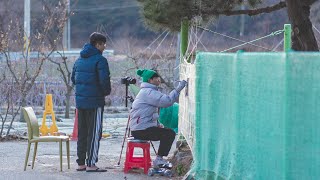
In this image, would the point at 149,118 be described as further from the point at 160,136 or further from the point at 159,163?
the point at 159,163

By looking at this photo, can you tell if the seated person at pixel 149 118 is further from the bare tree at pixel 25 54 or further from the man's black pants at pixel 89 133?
the bare tree at pixel 25 54

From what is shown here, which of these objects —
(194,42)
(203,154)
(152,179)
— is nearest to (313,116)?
(203,154)

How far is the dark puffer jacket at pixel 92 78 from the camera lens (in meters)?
11.4

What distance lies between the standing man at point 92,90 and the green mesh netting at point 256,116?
168 cm

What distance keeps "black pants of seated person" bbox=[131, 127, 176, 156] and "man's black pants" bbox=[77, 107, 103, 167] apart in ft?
1.92

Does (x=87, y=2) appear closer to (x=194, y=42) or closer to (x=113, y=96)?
(x=113, y=96)

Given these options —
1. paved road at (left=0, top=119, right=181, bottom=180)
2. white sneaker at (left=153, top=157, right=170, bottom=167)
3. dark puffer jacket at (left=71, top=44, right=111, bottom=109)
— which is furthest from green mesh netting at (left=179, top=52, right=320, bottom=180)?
paved road at (left=0, top=119, right=181, bottom=180)

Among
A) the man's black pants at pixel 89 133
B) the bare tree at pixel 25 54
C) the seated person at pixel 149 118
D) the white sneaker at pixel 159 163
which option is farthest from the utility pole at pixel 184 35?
the bare tree at pixel 25 54

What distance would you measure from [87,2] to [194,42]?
4699cm

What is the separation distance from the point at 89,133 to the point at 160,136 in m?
1.07

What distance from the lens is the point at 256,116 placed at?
24.7 ft

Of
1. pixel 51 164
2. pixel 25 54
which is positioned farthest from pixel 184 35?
pixel 25 54

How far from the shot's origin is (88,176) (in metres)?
11.3

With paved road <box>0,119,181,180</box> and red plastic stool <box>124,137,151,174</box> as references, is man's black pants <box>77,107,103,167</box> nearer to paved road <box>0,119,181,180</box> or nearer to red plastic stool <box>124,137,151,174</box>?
paved road <box>0,119,181,180</box>
